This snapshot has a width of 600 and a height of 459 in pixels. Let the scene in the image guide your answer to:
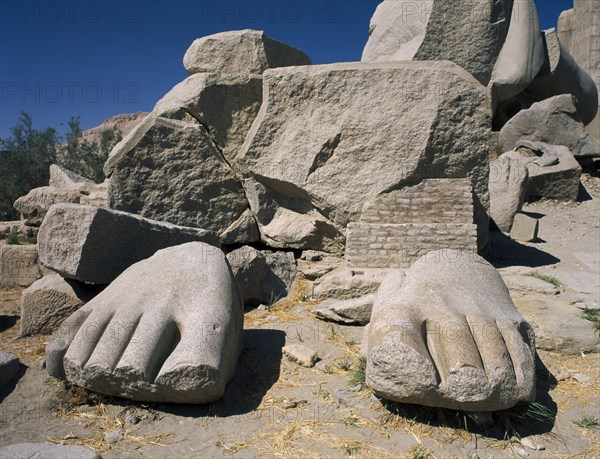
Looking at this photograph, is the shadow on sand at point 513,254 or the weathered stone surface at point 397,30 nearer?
the shadow on sand at point 513,254

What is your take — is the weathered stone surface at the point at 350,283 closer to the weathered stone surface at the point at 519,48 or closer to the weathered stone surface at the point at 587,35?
the weathered stone surface at the point at 519,48

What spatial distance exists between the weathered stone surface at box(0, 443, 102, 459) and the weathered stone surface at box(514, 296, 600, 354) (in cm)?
285

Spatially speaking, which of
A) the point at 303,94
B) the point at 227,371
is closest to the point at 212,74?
the point at 303,94

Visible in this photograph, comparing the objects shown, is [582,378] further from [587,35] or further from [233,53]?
[587,35]

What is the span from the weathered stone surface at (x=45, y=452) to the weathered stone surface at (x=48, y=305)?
1692mm

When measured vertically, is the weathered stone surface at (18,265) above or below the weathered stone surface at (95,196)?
below

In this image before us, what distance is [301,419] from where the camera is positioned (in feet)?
8.28

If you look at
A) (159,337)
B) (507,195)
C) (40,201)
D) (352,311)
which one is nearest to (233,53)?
(40,201)

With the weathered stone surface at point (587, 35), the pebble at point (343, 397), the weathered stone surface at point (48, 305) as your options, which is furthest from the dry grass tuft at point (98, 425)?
the weathered stone surface at point (587, 35)

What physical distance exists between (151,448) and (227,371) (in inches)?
20.7

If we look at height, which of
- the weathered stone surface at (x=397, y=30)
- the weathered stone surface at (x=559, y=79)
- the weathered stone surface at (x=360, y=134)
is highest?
the weathered stone surface at (x=397, y=30)

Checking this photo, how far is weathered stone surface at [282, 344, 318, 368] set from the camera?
309 centimetres

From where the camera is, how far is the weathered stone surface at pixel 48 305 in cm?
354

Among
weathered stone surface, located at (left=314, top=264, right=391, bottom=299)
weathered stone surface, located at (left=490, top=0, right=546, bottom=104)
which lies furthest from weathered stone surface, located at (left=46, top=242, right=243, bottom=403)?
weathered stone surface, located at (left=490, top=0, right=546, bottom=104)
